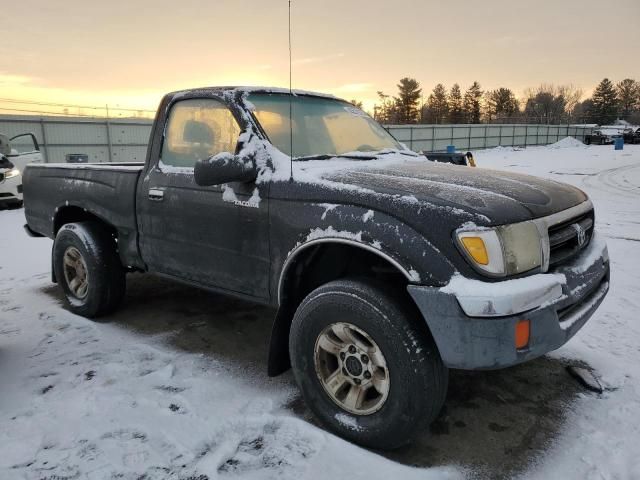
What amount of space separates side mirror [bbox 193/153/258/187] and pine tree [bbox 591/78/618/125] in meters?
95.0

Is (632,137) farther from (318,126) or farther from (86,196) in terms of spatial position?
(86,196)

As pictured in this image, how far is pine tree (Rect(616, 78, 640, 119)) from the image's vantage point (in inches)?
3765

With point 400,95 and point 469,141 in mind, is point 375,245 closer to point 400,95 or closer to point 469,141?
point 469,141

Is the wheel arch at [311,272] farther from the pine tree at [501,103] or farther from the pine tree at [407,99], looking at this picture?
the pine tree at [501,103]

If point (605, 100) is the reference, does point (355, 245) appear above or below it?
below

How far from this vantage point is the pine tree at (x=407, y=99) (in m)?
79.4

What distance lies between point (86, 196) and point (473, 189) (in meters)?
3.26

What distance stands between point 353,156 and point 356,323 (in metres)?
1.38

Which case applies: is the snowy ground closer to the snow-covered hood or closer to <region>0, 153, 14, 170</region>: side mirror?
the snow-covered hood

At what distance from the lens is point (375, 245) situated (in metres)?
2.40

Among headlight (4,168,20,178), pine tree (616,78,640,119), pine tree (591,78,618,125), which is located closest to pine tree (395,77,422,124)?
pine tree (591,78,618,125)

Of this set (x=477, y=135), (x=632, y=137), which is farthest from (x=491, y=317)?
(x=632, y=137)

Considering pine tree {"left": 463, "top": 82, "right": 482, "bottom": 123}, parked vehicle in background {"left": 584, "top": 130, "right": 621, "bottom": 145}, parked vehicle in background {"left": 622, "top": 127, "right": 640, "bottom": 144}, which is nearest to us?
parked vehicle in background {"left": 622, "top": 127, "right": 640, "bottom": 144}

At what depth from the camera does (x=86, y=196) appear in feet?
13.9
